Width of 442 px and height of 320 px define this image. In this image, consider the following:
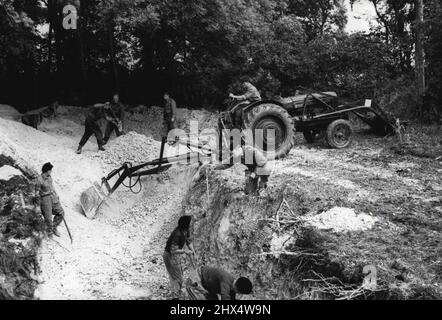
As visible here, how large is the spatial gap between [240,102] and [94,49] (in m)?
8.79

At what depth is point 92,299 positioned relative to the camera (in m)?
8.16

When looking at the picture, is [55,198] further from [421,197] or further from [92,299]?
[421,197]

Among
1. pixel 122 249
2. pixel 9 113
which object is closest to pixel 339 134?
pixel 122 249

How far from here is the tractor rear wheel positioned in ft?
38.3

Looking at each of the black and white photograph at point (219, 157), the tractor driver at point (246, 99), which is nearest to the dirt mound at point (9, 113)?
the black and white photograph at point (219, 157)

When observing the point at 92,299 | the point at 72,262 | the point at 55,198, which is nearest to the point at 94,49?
the point at 55,198

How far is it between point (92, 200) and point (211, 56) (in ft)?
23.4

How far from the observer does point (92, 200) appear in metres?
11.5

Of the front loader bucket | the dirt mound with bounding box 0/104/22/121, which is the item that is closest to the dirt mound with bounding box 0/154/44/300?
the front loader bucket

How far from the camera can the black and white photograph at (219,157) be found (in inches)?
289

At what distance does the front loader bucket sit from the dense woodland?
535 cm

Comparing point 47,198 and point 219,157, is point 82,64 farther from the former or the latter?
point 47,198

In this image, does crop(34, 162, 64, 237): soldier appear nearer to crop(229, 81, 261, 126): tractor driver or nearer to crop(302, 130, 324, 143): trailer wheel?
crop(229, 81, 261, 126): tractor driver

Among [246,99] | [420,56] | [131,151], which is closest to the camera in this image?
[246,99]
